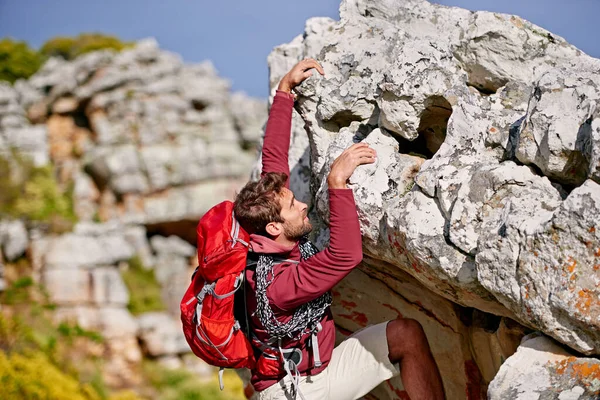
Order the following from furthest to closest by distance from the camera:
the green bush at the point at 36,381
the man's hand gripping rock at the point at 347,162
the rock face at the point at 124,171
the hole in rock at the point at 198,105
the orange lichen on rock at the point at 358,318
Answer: the hole in rock at the point at 198,105 → the rock face at the point at 124,171 → the green bush at the point at 36,381 → the orange lichen on rock at the point at 358,318 → the man's hand gripping rock at the point at 347,162

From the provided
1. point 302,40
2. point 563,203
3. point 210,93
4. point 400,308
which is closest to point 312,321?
point 400,308

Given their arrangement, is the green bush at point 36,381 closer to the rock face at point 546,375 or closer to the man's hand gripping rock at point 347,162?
the man's hand gripping rock at point 347,162

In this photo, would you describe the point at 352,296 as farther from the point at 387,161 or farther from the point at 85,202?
the point at 85,202

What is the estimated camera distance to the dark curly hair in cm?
395

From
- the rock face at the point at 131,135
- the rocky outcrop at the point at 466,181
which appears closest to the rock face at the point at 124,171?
the rock face at the point at 131,135

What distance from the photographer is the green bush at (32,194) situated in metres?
16.8

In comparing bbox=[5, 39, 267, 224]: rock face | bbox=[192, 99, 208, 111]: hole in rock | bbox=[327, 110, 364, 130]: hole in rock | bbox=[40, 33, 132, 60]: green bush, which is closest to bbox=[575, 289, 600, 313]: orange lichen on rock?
bbox=[327, 110, 364, 130]: hole in rock

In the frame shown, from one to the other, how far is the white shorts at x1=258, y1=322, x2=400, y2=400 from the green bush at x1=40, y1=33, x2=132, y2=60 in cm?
2467

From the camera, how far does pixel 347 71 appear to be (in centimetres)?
465

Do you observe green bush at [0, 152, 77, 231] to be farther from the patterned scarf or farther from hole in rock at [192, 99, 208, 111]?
the patterned scarf

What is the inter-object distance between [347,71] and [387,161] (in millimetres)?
862

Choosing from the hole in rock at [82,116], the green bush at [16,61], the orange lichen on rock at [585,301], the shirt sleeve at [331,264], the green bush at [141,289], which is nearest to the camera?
the orange lichen on rock at [585,301]

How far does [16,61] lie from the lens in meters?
24.9

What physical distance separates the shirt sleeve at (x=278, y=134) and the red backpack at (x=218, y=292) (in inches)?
29.1
